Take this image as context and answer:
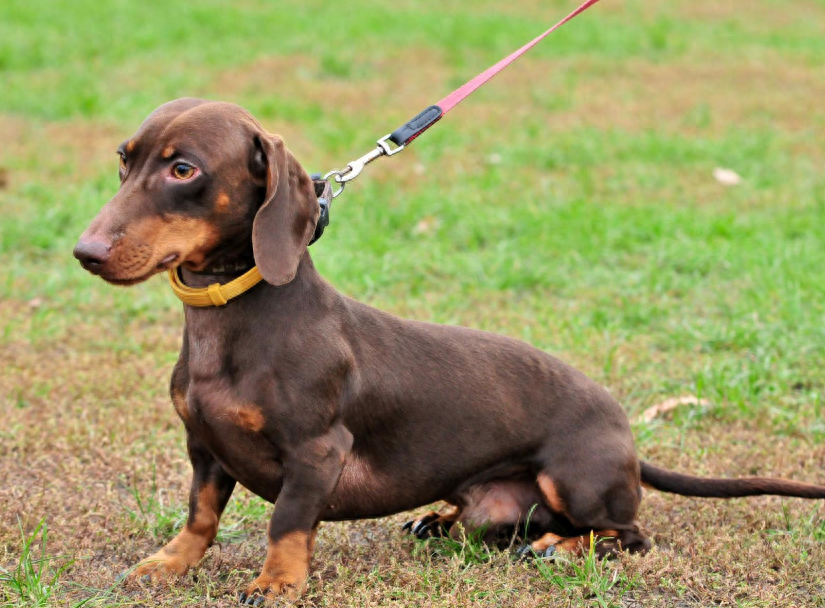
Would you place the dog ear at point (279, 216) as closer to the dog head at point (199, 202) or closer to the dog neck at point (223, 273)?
the dog head at point (199, 202)

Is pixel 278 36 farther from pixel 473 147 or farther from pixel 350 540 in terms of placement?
pixel 350 540

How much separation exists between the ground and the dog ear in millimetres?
976

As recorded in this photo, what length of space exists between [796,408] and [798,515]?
1065 millimetres

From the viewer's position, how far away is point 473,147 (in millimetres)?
8867

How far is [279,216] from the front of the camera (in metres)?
2.82

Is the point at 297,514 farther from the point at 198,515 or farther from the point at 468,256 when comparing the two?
the point at 468,256

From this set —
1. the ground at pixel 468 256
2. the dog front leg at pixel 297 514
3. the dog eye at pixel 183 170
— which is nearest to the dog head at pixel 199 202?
the dog eye at pixel 183 170

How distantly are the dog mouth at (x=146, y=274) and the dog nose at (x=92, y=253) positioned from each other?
0.04m

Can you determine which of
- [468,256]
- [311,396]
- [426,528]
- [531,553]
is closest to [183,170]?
[311,396]

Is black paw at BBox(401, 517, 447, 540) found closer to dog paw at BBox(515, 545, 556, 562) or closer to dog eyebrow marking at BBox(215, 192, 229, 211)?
dog paw at BBox(515, 545, 556, 562)

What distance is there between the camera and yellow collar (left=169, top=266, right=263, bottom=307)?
2930 mm

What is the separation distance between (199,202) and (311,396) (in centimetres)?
60

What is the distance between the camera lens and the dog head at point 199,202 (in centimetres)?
271

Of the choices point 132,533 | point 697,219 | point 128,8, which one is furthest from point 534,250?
point 128,8
